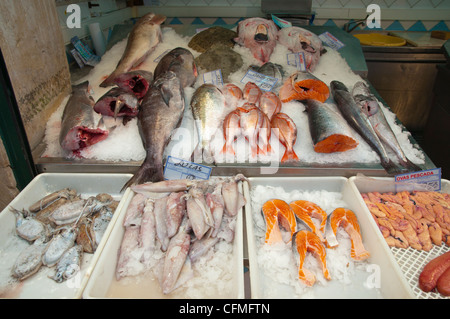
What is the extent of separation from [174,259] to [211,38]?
8.76 feet

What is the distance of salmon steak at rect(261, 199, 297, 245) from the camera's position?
162cm

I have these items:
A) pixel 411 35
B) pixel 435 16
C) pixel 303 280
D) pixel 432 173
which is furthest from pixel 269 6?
pixel 303 280

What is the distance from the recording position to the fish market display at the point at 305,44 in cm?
304

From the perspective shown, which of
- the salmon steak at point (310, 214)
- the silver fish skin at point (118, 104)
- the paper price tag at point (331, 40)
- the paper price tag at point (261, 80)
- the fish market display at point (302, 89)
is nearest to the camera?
the salmon steak at point (310, 214)

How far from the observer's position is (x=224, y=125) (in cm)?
210

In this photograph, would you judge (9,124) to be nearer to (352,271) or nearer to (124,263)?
(124,263)

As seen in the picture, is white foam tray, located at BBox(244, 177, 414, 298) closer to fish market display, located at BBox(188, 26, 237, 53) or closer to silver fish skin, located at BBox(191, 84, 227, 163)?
silver fish skin, located at BBox(191, 84, 227, 163)

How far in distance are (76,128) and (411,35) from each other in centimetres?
515

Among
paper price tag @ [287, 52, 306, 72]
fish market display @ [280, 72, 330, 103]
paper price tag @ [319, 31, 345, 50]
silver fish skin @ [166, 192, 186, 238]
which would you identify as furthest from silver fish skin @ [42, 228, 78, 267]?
paper price tag @ [319, 31, 345, 50]

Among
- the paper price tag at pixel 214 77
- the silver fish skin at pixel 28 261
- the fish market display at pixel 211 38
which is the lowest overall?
the silver fish skin at pixel 28 261

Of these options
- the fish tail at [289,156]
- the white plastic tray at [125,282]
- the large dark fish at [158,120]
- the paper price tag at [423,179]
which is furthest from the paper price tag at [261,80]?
the white plastic tray at [125,282]

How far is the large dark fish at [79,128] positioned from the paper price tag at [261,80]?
1.34 metres

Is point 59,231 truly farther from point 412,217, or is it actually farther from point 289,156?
point 412,217

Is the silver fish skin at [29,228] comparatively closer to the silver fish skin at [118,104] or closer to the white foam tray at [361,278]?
the silver fish skin at [118,104]
